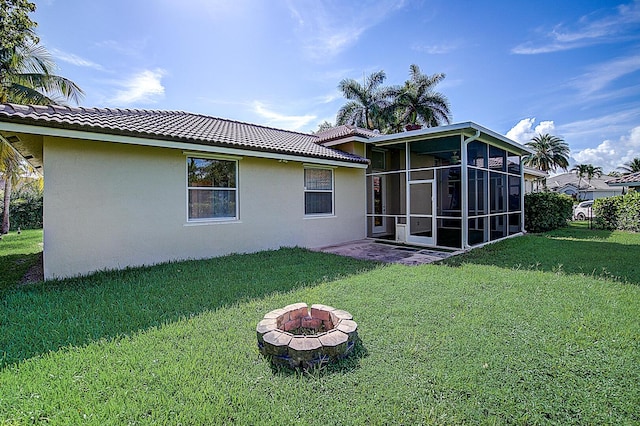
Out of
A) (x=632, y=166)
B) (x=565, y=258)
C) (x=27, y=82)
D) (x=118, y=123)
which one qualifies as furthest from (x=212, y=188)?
(x=632, y=166)

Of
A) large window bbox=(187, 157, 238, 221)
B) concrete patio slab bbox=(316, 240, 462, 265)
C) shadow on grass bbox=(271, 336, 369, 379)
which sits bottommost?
shadow on grass bbox=(271, 336, 369, 379)

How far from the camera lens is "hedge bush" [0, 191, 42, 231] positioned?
20750 mm

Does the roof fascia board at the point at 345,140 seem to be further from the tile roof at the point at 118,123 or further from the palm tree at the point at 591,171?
the palm tree at the point at 591,171

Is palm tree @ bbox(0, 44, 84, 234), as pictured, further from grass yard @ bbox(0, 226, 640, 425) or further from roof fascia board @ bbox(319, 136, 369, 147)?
roof fascia board @ bbox(319, 136, 369, 147)

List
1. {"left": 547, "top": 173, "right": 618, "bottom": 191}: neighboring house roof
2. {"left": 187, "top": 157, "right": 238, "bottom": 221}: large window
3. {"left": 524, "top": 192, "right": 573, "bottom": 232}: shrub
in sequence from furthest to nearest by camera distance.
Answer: {"left": 547, "top": 173, "right": 618, "bottom": 191}: neighboring house roof → {"left": 524, "top": 192, "right": 573, "bottom": 232}: shrub → {"left": 187, "top": 157, "right": 238, "bottom": 221}: large window

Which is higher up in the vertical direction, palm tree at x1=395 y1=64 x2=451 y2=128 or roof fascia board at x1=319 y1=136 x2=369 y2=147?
palm tree at x1=395 y1=64 x2=451 y2=128

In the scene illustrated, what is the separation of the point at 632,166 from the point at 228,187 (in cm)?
7590

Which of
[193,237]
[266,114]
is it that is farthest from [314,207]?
[266,114]

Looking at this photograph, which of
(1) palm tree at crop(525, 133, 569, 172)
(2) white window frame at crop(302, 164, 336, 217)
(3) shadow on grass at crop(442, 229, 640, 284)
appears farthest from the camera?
(1) palm tree at crop(525, 133, 569, 172)

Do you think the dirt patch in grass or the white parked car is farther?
the white parked car

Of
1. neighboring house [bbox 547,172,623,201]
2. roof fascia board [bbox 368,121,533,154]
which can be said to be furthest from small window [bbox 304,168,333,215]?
neighboring house [bbox 547,172,623,201]

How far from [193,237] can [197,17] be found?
24.1ft

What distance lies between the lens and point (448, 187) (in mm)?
11133

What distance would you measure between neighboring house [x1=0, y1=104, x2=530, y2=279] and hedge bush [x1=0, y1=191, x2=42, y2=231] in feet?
53.0
